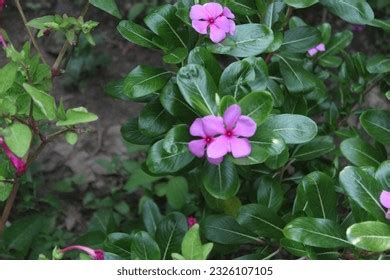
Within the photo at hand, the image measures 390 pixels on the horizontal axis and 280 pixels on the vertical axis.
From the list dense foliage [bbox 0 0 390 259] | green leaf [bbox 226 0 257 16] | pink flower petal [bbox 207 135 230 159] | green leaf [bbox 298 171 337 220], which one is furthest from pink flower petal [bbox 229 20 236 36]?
green leaf [bbox 298 171 337 220]

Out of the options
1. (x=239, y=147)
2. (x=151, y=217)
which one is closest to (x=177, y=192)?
(x=151, y=217)

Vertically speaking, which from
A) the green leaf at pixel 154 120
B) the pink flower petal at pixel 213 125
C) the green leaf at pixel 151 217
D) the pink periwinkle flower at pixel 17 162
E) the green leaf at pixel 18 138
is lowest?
the green leaf at pixel 151 217

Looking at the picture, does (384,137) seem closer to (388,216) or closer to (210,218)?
(388,216)

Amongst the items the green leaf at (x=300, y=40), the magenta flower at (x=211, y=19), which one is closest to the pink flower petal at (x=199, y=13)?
the magenta flower at (x=211, y=19)

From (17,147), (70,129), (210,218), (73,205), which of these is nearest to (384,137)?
(210,218)

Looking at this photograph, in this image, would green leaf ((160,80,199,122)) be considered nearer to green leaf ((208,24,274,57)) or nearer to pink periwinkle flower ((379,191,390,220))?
green leaf ((208,24,274,57))

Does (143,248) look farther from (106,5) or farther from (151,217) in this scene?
(106,5)

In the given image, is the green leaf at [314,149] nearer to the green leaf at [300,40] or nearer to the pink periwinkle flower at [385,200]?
the green leaf at [300,40]
